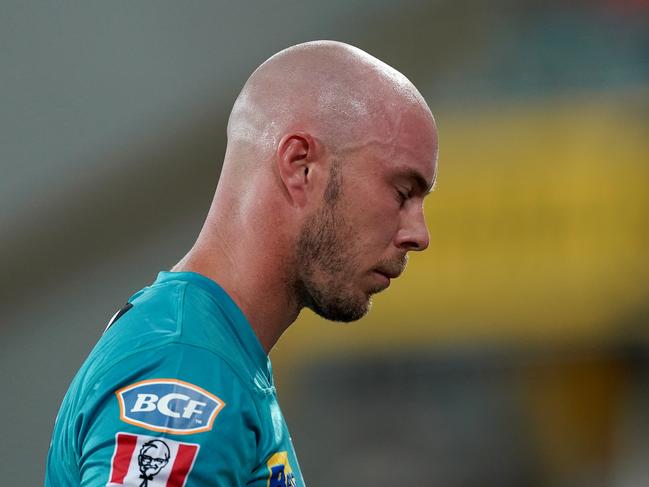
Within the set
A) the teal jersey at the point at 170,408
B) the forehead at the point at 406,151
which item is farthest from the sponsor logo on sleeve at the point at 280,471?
the forehead at the point at 406,151

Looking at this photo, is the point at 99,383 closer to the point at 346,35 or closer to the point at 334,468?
the point at 334,468

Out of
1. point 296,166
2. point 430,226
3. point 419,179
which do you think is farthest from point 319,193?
point 430,226

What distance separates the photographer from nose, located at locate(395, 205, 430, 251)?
4.42 feet

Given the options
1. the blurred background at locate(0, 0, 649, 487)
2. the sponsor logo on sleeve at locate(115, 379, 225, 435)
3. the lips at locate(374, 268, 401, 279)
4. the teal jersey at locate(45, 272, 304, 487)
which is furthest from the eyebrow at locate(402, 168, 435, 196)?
the blurred background at locate(0, 0, 649, 487)

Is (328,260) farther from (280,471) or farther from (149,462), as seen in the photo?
(149,462)

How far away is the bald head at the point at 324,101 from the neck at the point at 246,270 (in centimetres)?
13

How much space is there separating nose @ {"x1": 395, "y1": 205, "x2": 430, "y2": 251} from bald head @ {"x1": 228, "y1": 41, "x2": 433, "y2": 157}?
0.12 m

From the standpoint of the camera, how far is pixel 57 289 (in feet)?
14.9

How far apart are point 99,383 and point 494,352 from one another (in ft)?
11.4

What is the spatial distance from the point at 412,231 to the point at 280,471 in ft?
1.25

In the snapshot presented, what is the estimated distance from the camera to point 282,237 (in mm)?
1286

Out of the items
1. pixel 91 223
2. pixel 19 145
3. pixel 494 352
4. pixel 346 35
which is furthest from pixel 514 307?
pixel 19 145

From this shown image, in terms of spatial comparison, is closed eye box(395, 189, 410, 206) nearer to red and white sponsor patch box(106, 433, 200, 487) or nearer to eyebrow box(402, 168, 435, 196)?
eyebrow box(402, 168, 435, 196)

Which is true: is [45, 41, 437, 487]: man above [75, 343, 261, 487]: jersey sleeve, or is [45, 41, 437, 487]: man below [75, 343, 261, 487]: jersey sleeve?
above
